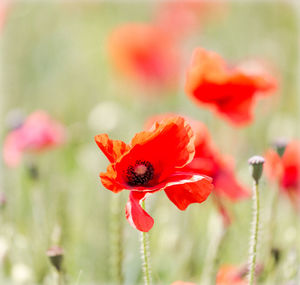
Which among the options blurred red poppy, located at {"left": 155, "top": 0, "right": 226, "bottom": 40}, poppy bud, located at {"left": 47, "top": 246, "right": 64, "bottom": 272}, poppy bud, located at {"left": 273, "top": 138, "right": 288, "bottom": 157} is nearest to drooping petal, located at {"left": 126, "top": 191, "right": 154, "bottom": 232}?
poppy bud, located at {"left": 47, "top": 246, "right": 64, "bottom": 272}

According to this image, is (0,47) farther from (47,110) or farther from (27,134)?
(27,134)

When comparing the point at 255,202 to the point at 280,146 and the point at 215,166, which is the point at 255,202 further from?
the point at 215,166

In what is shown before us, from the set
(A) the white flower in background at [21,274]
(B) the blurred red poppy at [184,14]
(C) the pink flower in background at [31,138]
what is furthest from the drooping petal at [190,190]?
(B) the blurred red poppy at [184,14]

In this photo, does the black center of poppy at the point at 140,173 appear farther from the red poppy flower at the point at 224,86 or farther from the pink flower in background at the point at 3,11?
the pink flower in background at the point at 3,11

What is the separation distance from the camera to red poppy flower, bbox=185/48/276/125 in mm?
1071

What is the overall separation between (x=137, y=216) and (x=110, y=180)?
57mm

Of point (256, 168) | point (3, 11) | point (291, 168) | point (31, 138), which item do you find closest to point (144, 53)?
point (3, 11)

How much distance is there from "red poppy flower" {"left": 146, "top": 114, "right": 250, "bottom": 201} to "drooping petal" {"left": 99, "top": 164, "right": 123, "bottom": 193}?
288 millimetres

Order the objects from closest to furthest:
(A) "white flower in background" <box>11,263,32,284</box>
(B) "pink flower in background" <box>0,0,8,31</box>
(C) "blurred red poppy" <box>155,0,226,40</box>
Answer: (A) "white flower in background" <box>11,263,32,284</box> < (B) "pink flower in background" <box>0,0,8,31</box> < (C) "blurred red poppy" <box>155,0,226,40</box>

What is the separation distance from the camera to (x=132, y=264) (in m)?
1.08

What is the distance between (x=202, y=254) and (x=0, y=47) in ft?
4.24

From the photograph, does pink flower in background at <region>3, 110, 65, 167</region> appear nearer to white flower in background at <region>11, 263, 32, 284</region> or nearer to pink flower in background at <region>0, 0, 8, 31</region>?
white flower in background at <region>11, 263, 32, 284</region>

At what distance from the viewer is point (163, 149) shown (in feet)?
2.55

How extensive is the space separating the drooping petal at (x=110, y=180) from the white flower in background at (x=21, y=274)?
308 mm
